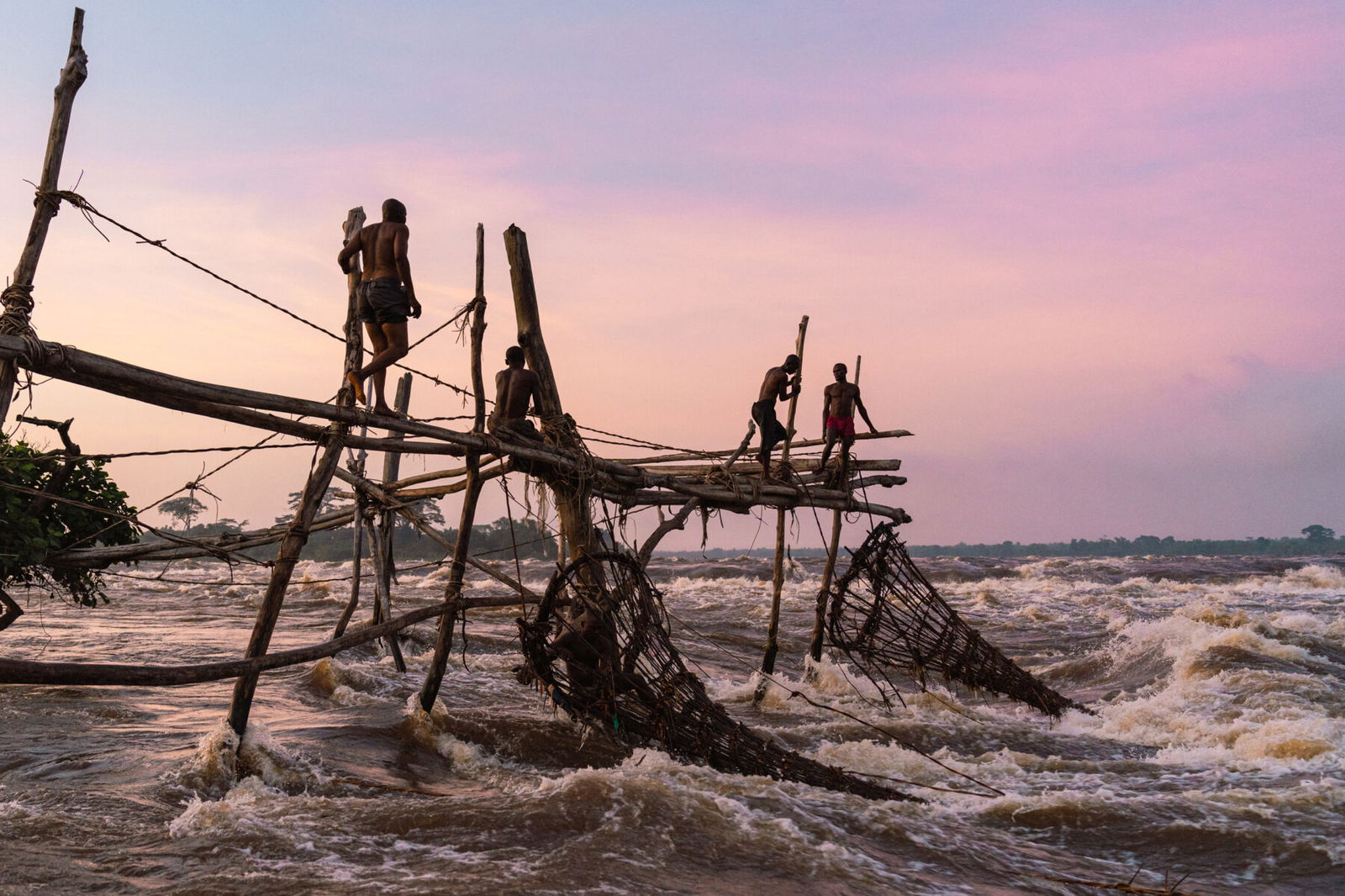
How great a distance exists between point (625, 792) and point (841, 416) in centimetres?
606

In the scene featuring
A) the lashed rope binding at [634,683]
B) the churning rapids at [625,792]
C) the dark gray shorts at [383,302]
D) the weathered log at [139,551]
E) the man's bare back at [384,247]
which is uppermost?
the man's bare back at [384,247]

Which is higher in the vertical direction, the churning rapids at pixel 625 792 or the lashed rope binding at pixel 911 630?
the lashed rope binding at pixel 911 630

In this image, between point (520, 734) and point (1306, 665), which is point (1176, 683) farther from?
point (520, 734)

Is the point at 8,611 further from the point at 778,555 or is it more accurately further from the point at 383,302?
the point at 778,555

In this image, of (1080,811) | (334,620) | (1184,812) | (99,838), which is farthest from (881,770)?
(334,620)

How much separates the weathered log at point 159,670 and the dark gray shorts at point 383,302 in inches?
94.3

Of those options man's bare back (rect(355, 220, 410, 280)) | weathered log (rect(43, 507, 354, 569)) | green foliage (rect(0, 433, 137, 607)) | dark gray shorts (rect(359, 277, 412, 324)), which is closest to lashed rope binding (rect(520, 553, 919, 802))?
weathered log (rect(43, 507, 354, 569))

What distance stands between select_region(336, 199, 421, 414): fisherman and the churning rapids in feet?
7.00

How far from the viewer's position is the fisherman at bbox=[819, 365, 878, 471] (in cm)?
1144

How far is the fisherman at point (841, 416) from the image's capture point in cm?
Answer: 1144

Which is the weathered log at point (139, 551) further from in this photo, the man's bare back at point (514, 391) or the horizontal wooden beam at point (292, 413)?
the man's bare back at point (514, 391)

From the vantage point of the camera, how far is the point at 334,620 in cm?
1988

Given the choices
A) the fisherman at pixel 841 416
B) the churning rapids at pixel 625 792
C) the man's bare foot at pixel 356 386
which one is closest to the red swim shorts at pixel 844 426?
the fisherman at pixel 841 416

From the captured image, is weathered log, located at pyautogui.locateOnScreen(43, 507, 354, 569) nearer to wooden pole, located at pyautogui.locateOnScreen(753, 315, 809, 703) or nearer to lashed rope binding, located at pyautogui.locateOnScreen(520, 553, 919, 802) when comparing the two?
lashed rope binding, located at pyautogui.locateOnScreen(520, 553, 919, 802)
